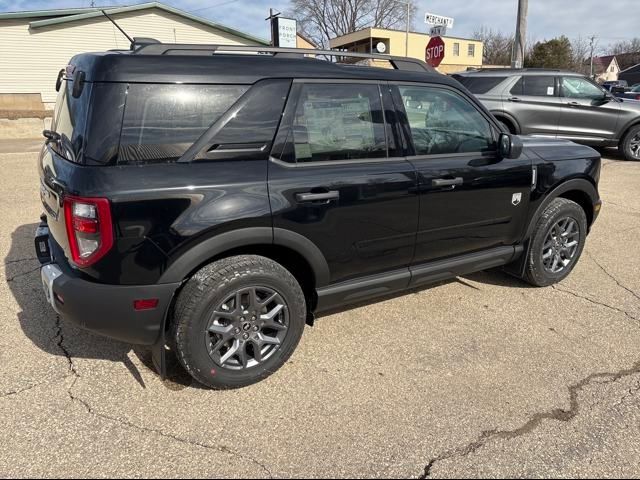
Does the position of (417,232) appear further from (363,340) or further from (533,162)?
(533,162)

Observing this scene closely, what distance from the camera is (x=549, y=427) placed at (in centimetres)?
250

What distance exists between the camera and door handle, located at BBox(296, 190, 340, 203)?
8.78 feet

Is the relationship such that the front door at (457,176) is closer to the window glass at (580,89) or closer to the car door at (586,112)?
the car door at (586,112)

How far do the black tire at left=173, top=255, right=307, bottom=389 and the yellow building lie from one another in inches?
1243

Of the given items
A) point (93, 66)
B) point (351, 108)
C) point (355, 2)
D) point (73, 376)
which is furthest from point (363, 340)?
point (355, 2)

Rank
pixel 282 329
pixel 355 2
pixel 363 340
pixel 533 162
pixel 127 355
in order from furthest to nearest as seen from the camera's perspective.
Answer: pixel 355 2, pixel 533 162, pixel 363 340, pixel 127 355, pixel 282 329

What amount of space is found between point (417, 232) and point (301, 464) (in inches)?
65.1

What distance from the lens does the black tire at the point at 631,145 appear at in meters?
9.98

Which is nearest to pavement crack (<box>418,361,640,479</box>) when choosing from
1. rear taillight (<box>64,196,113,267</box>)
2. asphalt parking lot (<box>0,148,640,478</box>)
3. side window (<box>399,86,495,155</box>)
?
asphalt parking lot (<box>0,148,640,478</box>)

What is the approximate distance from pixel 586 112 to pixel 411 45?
3374 centimetres

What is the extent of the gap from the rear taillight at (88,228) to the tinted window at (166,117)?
270 mm

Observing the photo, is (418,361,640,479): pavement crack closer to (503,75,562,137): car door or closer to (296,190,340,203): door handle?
(296,190,340,203): door handle

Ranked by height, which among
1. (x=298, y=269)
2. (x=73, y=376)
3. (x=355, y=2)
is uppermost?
(x=355, y=2)

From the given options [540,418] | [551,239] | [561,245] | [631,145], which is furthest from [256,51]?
[631,145]
